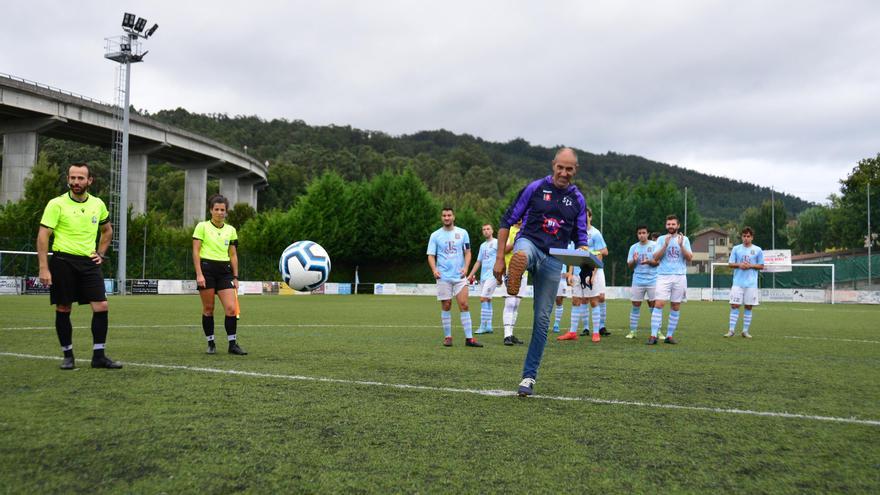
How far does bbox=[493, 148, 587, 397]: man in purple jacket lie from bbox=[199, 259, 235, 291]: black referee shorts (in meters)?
4.21

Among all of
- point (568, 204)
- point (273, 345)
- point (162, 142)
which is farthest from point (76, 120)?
point (568, 204)

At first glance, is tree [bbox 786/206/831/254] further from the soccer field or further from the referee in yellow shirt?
the referee in yellow shirt

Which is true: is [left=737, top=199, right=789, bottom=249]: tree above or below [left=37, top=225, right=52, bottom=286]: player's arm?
above

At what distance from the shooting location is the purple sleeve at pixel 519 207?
616 cm

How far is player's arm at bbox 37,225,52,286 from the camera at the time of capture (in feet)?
22.4

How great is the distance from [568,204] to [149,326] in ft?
33.0

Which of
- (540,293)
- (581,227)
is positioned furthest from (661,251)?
(540,293)

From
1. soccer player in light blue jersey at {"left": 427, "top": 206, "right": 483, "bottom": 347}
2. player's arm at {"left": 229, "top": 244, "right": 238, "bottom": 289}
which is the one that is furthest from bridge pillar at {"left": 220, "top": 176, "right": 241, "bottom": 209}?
player's arm at {"left": 229, "top": 244, "right": 238, "bottom": 289}

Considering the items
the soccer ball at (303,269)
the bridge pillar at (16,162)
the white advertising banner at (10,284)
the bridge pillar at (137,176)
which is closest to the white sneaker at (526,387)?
the soccer ball at (303,269)

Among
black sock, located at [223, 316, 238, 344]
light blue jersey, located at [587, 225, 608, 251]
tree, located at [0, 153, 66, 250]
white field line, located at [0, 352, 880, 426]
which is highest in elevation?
tree, located at [0, 153, 66, 250]

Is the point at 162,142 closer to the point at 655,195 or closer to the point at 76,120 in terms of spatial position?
the point at 76,120

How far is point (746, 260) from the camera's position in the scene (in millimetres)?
14461

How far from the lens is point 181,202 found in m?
87.6

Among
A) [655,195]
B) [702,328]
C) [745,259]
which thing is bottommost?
[702,328]
